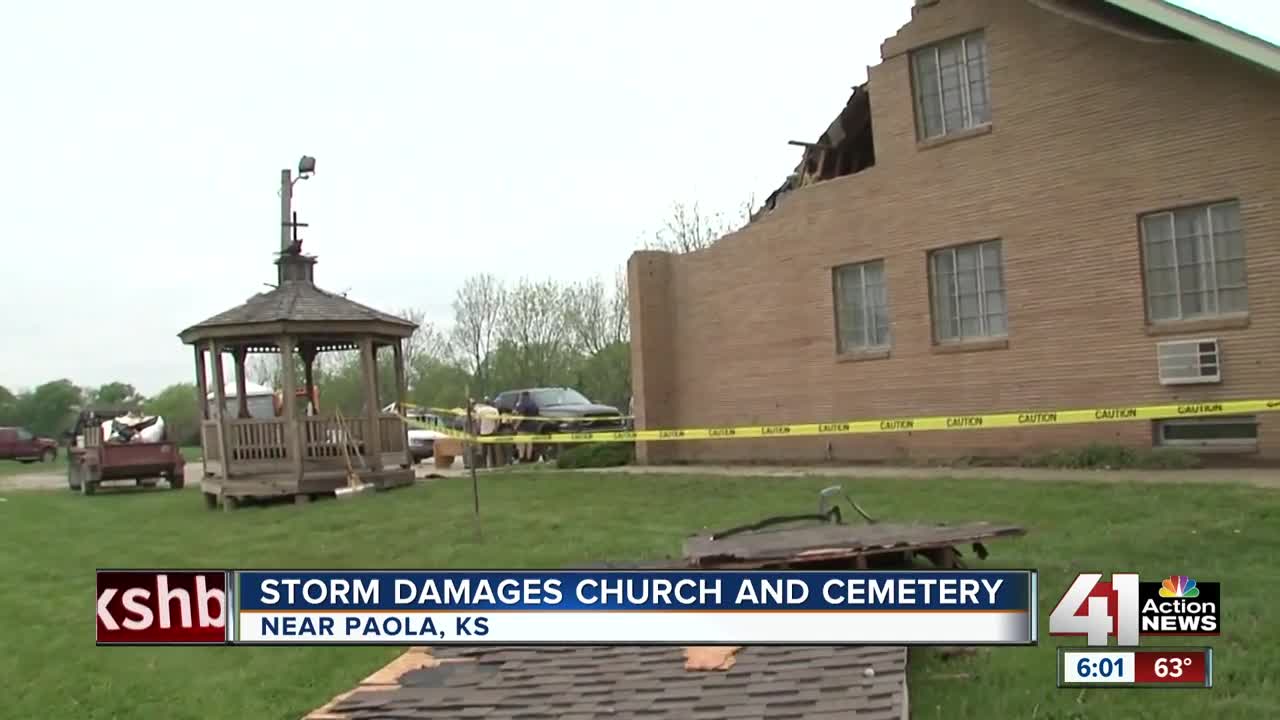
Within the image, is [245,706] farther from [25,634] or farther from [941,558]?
[941,558]

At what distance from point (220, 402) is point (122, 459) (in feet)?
27.0

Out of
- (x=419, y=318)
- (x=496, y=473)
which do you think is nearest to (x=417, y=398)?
(x=419, y=318)

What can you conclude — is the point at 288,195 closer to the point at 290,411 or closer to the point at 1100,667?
the point at 290,411

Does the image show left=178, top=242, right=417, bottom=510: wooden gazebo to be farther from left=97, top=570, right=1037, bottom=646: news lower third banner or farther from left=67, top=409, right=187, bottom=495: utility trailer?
left=97, top=570, right=1037, bottom=646: news lower third banner

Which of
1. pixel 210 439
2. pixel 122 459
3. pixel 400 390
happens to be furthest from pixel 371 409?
pixel 122 459

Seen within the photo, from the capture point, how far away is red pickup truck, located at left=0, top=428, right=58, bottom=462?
175 feet

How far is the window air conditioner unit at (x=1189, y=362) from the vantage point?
15.3m

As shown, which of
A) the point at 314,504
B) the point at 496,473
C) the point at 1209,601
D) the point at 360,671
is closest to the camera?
the point at 1209,601

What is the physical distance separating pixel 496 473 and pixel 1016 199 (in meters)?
10.6

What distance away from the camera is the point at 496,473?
22.4 m

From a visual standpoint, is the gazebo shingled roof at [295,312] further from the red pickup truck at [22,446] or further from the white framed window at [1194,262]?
the red pickup truck at [22,446]

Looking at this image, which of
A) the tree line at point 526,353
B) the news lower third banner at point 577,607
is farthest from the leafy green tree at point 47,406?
the news lower third banner at point 577,607

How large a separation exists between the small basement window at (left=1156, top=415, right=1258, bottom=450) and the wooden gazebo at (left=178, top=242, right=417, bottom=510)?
11.9 metres

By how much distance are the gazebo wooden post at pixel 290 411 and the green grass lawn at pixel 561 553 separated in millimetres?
993
